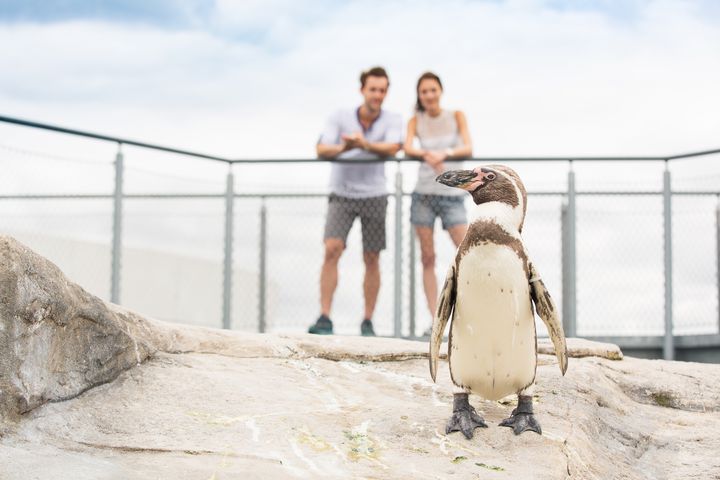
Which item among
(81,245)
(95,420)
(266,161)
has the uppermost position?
(266,161)

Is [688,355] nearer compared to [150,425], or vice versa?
[150,425]

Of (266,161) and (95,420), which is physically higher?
(266,161)

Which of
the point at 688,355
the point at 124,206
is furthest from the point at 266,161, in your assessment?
the point at 688,355

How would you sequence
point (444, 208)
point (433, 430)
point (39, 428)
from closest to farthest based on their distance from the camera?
point (39, 428), point (433, 430), point (444, 208)

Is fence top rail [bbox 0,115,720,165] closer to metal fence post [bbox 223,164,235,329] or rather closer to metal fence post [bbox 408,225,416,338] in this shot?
metal fence post [bbox 223,164,235,329]

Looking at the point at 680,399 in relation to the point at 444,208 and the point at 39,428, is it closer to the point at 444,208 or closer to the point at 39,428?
→ the point at 444,208

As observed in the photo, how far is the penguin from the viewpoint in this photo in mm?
4008

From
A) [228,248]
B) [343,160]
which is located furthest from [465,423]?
[228,248]

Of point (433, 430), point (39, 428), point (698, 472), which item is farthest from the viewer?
point (698, 472)

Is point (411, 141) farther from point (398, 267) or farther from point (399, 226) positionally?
point (398, 267)

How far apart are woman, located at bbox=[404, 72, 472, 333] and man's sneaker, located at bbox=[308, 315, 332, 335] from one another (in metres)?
0.81

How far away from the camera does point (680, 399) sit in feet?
17.9

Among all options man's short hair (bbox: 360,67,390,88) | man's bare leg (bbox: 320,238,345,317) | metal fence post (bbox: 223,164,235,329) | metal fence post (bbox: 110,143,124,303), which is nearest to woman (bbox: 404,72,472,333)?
man's short hair (bbox: 360,67,390,88)

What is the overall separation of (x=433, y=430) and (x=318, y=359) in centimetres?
119
